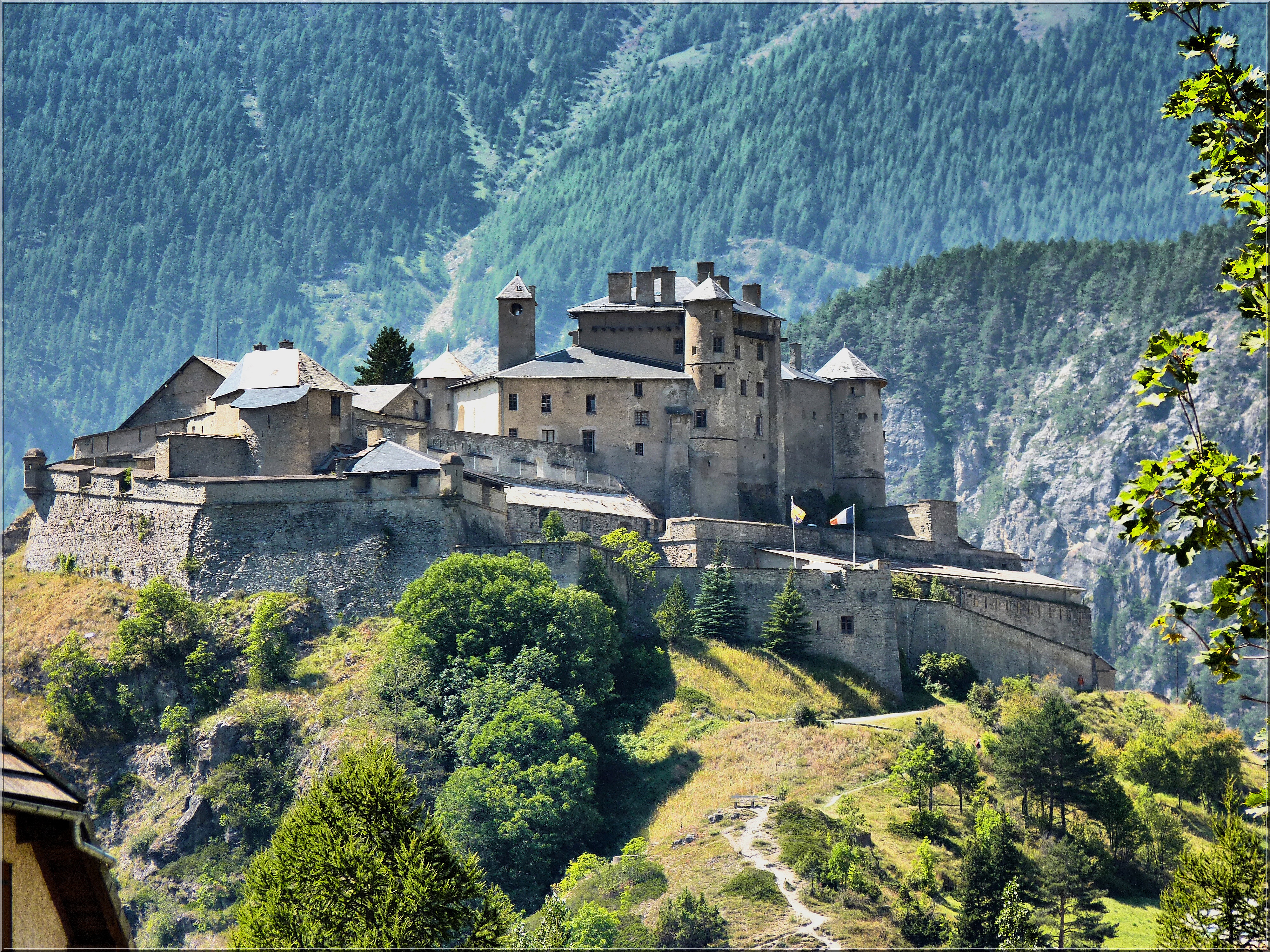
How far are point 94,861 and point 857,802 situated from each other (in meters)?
44.7

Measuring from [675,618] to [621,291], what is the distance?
2107 cm

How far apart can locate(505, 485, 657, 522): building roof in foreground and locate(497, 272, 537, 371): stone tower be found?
843 cm

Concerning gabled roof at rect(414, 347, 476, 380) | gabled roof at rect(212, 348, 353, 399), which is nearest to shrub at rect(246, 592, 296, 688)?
gabled roof at rect(212, 348, 353, 399)

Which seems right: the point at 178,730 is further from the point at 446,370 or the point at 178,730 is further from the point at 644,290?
the point at 644,290

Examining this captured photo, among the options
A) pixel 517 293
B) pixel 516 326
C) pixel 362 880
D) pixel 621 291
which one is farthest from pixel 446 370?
pixel 362 880

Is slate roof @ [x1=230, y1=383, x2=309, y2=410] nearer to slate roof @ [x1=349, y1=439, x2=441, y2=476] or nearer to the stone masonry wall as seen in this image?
slate roof @ [x1=349, y1=439, x2=441, y2=476]

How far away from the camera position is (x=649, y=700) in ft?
206

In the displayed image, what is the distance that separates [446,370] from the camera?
81875 millimetres

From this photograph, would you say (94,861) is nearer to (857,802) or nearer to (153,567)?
(857,802)

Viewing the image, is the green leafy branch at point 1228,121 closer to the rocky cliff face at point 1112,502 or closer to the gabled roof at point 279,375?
the gabled roof at point 279,375

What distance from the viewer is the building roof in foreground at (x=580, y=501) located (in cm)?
6838

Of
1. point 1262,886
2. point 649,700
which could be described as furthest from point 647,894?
point 1262,886

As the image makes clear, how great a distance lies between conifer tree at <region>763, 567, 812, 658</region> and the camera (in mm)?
66312

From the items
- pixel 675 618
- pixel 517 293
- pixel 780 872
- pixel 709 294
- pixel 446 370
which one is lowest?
pixel 780 872
